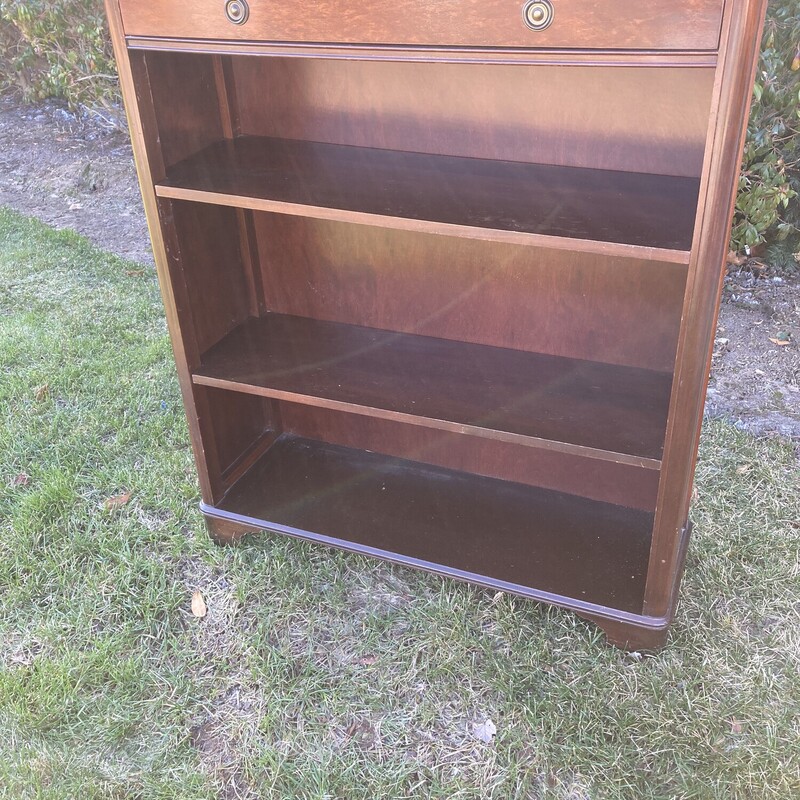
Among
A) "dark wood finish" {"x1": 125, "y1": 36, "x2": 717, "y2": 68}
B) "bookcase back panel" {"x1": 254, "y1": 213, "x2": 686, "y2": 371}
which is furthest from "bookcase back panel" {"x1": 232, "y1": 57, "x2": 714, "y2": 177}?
"dark wood finish" {"x1": 125, "y1": 36, "x2": 717, "y2": 68}

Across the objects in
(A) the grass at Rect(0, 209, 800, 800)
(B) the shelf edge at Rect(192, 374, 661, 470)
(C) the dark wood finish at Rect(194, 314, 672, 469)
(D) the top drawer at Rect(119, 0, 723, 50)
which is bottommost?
(A) the grass at Rect(0, 209, 800, 800)

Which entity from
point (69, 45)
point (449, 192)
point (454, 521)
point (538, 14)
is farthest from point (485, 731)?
point (69, 45)

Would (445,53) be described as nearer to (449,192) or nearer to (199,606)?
(449,192)

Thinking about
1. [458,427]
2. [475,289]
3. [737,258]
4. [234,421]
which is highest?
[475,289]

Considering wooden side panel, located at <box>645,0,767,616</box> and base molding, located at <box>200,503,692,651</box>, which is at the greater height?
wooden side panel, located at <box>645,0,767,616</box>

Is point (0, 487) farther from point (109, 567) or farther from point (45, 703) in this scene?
point (45, 703)

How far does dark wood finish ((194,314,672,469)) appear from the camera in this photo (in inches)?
68.6

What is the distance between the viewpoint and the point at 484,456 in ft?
7.49

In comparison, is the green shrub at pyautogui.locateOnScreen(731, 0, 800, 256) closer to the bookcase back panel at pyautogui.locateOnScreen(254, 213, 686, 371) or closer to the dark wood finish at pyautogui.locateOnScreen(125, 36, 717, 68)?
the bookcase back panel at pyautogui.locateOnScreen(254, 213, 686, 371)

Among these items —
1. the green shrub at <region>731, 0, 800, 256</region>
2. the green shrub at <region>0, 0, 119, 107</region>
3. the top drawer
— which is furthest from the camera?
the green shrub at <region>0, 0, 119, 107</region>

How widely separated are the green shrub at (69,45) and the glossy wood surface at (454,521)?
3618mm

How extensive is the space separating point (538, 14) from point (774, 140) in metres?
2.28

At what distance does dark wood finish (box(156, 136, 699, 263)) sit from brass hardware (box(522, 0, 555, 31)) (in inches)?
14.2

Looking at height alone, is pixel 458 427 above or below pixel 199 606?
above
